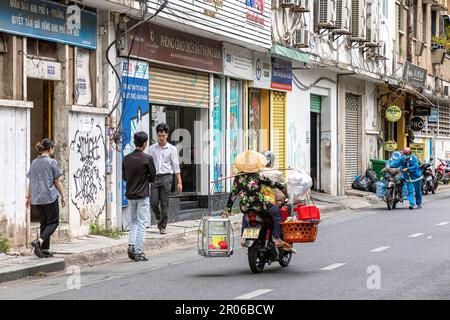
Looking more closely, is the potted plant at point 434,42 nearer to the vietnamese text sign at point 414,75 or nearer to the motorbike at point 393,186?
the vietnamese text sign at point 414,75

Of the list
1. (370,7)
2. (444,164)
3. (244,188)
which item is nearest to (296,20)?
(370,7)

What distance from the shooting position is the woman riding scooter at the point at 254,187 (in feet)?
38.5

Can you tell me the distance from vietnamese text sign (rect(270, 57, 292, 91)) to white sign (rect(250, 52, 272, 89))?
29 cm

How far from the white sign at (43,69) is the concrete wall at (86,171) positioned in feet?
2.51

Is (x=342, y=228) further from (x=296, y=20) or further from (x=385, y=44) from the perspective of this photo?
(x=385, y=44)

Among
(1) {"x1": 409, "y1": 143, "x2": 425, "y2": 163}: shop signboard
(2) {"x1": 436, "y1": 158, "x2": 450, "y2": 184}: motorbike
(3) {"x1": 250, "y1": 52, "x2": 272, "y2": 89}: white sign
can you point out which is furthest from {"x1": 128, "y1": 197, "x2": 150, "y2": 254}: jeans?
(1) {"x1": 409, "y1": 143, "x2": 425, "y2": 163}: shop signboard

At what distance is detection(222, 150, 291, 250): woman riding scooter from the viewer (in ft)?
38.5

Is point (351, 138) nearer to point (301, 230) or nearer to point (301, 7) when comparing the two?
point (301, 7)

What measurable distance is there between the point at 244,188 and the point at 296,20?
1472 centimetres

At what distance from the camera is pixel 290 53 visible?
2427 centimetres

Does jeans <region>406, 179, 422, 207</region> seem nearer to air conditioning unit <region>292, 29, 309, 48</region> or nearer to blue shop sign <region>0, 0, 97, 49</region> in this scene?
air conditioning unit <region>292, 29, 309, 48</region>

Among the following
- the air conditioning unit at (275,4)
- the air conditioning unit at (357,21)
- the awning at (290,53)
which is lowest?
the awning at (290,53)

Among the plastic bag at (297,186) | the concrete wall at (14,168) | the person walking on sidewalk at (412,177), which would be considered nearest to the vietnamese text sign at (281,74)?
the person walking on sidewalk at (412,177)
